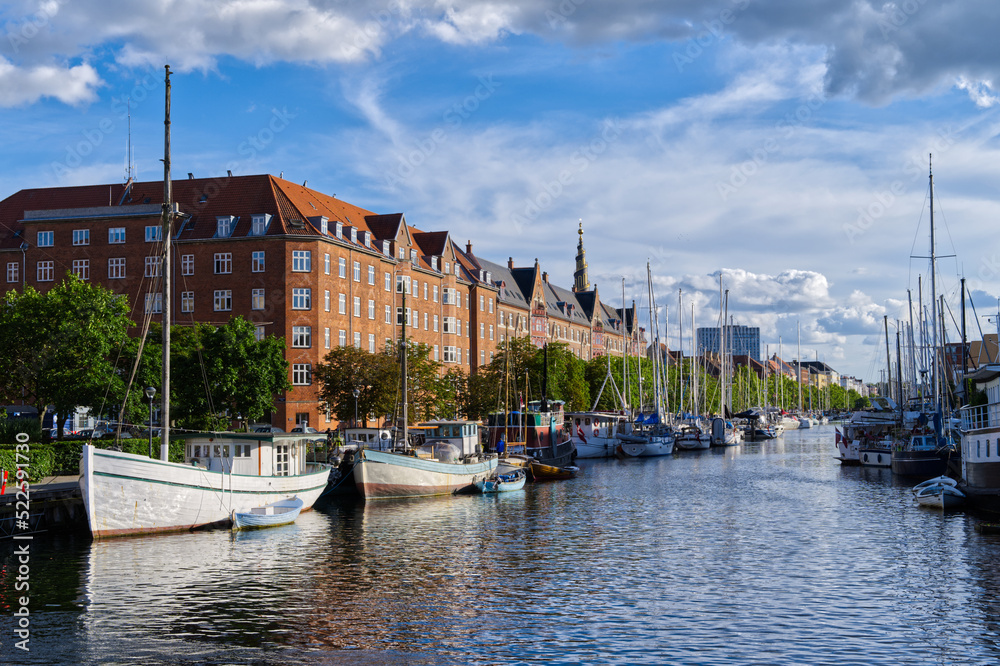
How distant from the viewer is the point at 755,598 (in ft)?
90.2

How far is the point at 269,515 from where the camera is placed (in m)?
41.4

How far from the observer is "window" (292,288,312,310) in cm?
8706

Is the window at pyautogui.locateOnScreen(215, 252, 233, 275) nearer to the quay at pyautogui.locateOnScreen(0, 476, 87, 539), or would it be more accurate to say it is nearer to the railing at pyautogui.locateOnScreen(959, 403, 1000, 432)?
the quay at pyautogui.locateOnScreen(0, 476, 87, 539)

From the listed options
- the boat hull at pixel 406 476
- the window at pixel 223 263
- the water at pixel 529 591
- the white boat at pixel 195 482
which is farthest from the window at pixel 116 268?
the water at pixel 529 591

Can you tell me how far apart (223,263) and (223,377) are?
2616cm

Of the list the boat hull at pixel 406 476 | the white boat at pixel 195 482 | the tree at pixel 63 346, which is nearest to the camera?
the white boat at pixel 195 482

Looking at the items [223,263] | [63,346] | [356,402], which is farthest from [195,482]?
[223,263]

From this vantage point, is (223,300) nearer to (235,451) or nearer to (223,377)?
(223,377)

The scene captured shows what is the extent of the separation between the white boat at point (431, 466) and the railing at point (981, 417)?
92.6 ft

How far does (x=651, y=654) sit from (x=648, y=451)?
257 feet

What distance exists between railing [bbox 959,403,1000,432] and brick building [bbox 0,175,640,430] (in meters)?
50.2

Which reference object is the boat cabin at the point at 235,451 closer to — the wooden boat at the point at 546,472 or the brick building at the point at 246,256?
the wooden boat at the point at 546,472

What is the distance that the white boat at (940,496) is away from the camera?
158ft

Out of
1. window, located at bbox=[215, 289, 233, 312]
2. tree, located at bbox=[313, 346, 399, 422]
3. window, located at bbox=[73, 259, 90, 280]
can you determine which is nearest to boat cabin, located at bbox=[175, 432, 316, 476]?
tree, located at bbox=[313, 346, 399, 422]
